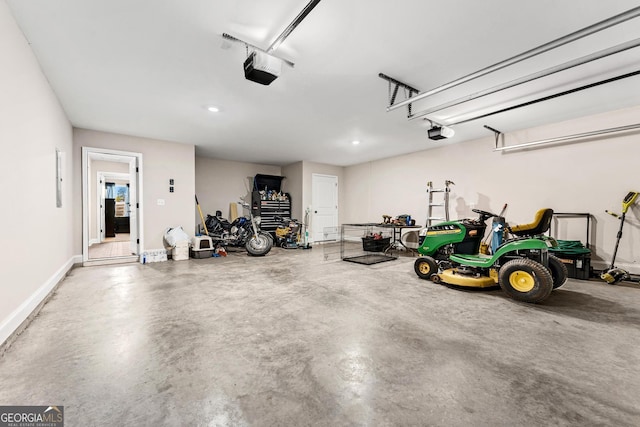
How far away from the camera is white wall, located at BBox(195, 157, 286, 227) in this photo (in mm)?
7141

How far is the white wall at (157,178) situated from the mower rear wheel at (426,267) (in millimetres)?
4876

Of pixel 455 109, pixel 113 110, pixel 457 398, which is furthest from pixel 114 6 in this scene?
pixel 455 109

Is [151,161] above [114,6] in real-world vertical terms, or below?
below

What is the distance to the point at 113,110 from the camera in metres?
3.91

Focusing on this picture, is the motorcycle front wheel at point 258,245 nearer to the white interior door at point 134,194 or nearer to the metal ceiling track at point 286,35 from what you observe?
the white interior door at point 134,194

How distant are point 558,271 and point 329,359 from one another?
10.4 feet

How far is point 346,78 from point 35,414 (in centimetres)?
355

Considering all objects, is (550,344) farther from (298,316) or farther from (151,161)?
(151,161)

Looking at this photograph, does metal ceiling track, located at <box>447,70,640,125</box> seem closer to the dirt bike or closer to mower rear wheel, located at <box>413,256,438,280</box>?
mower rear wheel, located at <box>413,256,438,280</box>

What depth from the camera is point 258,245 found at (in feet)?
19.4

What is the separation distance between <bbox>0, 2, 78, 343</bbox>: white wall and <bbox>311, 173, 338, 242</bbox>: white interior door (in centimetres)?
568

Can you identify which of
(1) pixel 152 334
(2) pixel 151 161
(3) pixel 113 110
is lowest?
(1) pixel 152 334

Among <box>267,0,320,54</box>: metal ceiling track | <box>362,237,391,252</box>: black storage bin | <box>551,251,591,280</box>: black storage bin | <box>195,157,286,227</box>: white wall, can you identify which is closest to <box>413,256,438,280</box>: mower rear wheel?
<box>551,251,591,280</box>: black storage bin

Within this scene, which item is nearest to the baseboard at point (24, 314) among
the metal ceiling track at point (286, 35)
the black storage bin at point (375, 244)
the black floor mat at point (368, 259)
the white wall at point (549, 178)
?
the metal ceiling track at point (286, 35)
